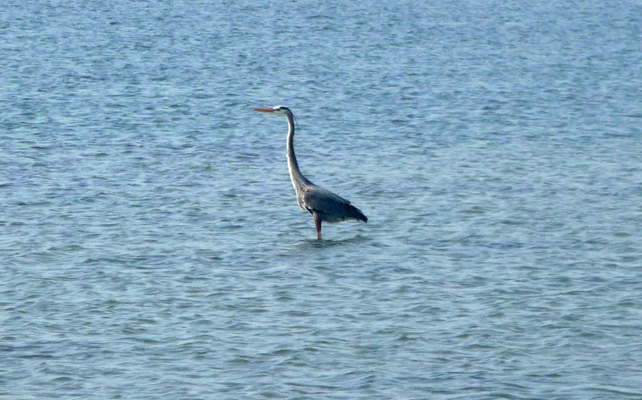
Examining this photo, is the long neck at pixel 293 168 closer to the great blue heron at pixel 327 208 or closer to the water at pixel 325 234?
the great blue heron at pixel 327 208

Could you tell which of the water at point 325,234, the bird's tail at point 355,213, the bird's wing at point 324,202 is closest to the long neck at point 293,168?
the bird's wing at point 324,202

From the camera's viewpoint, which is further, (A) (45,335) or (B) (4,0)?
(B) (4,0)

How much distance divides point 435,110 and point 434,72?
7518 mm

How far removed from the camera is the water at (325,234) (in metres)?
11.4

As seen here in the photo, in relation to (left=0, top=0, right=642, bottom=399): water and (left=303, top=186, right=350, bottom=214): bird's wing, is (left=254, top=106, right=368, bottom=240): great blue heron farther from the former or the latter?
(left=0, top=0, right=642, bottom=399): water

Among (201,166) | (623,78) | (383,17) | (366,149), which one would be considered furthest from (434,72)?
(383,17)

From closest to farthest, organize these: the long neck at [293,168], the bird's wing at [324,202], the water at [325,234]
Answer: the water at [325,234]
the bird's wing at [324,202]
the long neck at [293,168]

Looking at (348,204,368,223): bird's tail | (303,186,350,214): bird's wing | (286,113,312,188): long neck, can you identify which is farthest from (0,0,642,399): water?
(286,113,312,188): long neck

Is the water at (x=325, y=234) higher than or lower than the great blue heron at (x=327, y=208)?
lower

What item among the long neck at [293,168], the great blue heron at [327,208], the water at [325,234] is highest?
the long neck at [293,168]

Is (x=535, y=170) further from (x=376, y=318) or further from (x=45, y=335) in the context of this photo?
(x=45, y=335)

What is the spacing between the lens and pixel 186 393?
10656 millimetres

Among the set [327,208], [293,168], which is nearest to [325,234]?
[327,208]

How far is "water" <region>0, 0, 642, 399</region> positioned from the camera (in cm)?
1143
